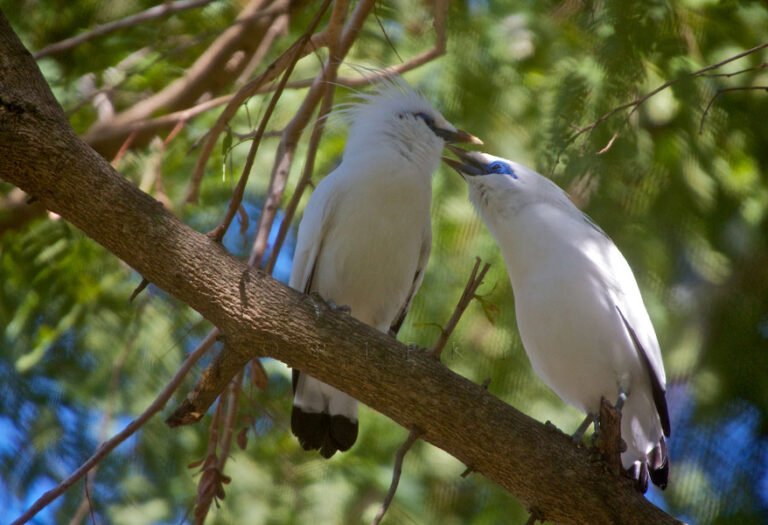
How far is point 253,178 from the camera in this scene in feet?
19.8

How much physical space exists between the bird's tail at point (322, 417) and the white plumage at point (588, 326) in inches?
35.2

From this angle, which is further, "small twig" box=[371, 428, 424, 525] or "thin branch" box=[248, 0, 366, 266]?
"thin branch" box=[248, 0, 366, 266]

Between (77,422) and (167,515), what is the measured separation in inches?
34.7

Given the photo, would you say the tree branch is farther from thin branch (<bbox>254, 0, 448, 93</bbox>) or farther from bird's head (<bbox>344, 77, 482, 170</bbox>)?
bird's head (<bbox>344, 77, 482, 170</bbox>)

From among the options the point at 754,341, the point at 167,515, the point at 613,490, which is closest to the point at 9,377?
the point at 167,515

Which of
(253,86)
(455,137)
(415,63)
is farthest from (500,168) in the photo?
(253,86)

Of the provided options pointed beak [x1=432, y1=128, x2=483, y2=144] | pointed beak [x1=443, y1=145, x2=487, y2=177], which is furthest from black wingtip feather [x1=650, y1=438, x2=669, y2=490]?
pointed beak [x1=432, y1=128, x2=483, y2=144]

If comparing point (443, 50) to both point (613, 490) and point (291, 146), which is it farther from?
point (613, 490)

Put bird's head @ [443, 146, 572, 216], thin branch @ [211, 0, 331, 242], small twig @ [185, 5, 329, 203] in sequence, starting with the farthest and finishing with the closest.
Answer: bird's head @ [443, 146, 572, 216] < small twig @ [185, 5, 329, 203] < thin branch @ [211, 0, 331, 242]

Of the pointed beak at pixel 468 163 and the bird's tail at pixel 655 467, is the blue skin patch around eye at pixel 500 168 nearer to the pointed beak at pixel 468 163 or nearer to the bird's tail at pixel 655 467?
the pointed beak at pixel 468 163

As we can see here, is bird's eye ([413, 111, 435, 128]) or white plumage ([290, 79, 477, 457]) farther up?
bird's eye ([413, 111, 435, 128])

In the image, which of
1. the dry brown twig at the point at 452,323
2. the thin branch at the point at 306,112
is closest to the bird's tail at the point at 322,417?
the thin branch at the point at 306,112

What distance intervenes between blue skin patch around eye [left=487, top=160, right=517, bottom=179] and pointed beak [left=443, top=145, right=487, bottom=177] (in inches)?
1.8

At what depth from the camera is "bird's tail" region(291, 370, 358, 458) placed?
4.29 m
